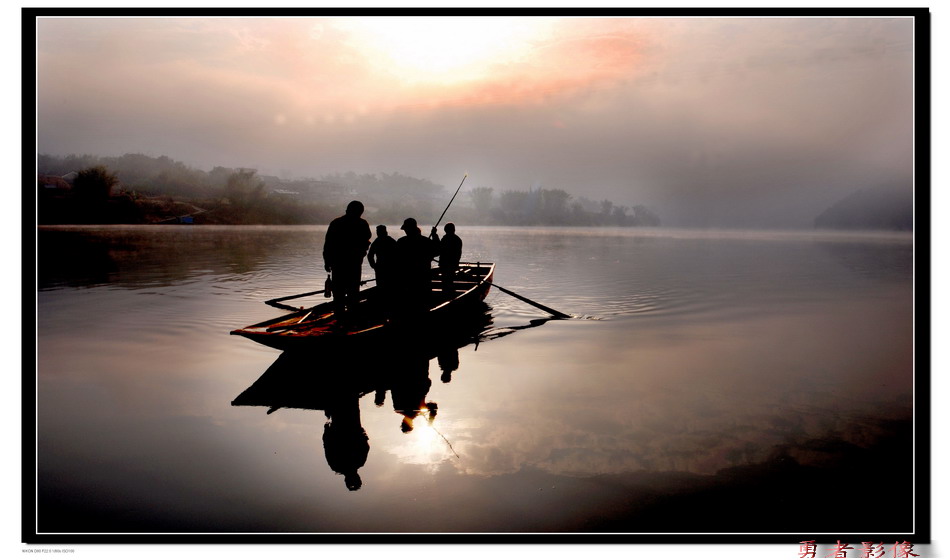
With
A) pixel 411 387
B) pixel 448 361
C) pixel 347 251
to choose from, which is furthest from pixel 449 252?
pixel 411 387

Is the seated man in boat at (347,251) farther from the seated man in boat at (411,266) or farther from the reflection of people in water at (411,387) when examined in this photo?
the reflection of people in water at (411,387)

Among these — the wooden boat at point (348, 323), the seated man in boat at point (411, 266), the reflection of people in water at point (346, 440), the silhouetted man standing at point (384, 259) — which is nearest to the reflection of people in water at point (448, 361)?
the wooden boat at point (348, 323)

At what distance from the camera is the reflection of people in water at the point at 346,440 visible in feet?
14.8

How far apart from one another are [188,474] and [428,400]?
2.55 metres

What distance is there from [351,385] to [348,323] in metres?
1.10

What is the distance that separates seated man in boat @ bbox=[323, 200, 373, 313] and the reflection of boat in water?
Answer: 100 centimetres

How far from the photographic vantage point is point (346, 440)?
513 centimetres

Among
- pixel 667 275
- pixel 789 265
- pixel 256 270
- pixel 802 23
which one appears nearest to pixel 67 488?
pixel 802 23

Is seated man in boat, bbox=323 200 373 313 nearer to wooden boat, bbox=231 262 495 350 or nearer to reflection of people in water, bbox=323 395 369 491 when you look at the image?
wooden boat, bbox=231 262 495 350

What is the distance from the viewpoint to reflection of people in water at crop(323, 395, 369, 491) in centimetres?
451

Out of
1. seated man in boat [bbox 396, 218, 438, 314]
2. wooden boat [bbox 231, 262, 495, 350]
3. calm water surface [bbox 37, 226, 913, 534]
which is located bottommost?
calm water surface [bbox 37, 226, 913, 534]

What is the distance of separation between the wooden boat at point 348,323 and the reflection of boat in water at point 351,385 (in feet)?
0.50

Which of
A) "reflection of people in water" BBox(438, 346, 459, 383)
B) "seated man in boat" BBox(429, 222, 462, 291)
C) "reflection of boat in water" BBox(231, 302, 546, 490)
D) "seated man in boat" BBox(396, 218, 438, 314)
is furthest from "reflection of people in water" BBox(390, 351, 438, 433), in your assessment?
"seated man in boat" BBox(429, 222, 462, 291)

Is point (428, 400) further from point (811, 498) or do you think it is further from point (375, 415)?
point (811, 498)
